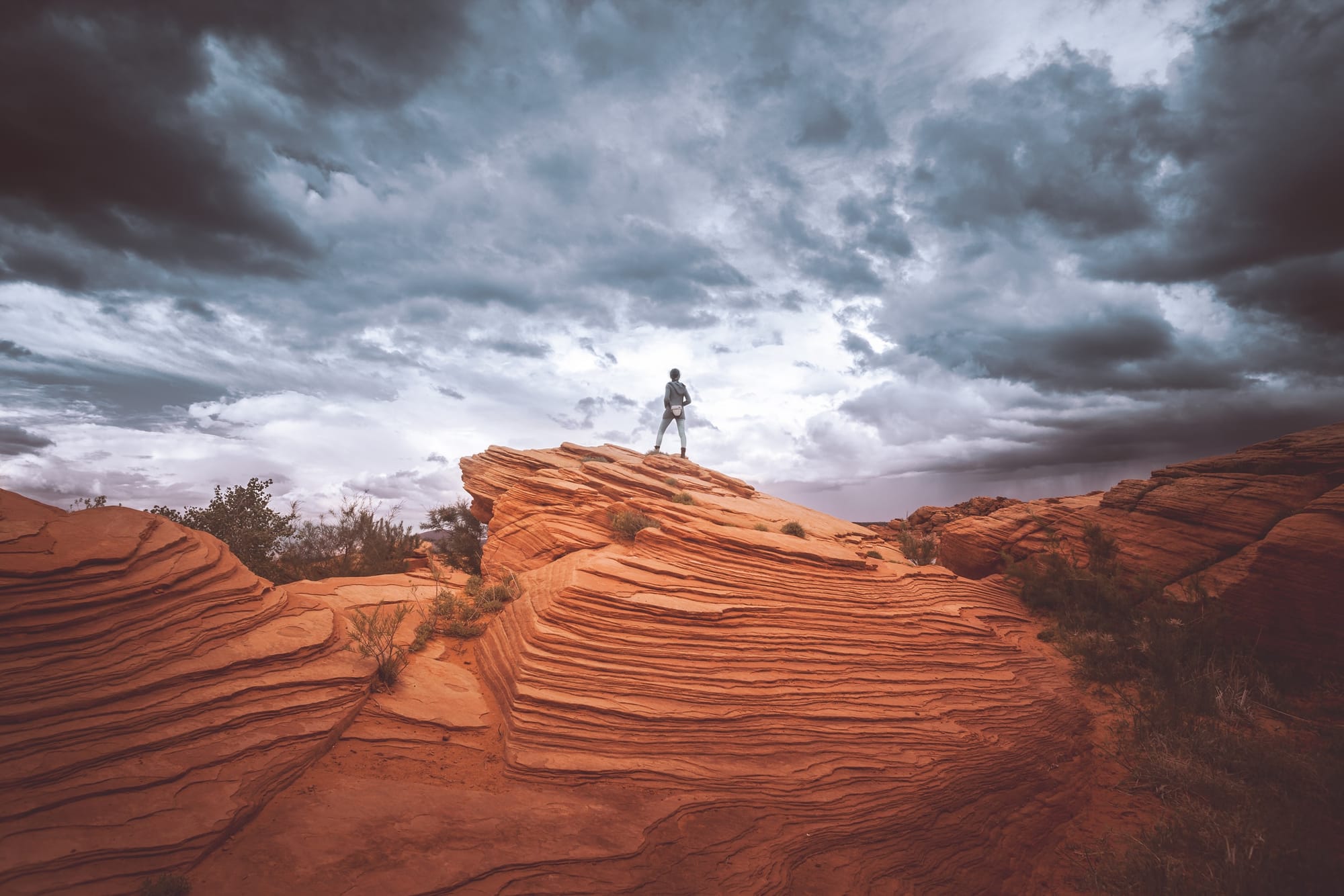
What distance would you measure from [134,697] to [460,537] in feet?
52.8

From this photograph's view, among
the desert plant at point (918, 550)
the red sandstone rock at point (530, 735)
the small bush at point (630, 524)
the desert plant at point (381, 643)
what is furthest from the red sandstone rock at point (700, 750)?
the desert plant at point (918, 550)

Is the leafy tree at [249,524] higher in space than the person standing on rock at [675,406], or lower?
lower

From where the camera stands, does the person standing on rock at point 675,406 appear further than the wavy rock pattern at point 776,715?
Yes

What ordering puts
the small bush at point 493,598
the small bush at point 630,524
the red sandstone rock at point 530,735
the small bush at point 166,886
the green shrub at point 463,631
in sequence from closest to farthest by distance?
the small bush at point 166,886 → the red sandstone rock at point 530,735 → the green shrub at point 463,631 → the small bush at point 493,598 → the small bush at point 630,524

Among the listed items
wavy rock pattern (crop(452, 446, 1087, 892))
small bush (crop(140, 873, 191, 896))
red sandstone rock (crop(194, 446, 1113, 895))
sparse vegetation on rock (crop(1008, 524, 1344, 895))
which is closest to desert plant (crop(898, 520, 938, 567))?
sparse vegetation on rock (crop(1008, 524, 1344, 895))

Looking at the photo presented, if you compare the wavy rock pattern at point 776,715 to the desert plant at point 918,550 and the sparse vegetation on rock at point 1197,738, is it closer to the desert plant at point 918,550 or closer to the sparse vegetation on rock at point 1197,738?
the sparse vegetation on rock at point 1197,738

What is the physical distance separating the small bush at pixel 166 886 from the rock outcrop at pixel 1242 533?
1691cm

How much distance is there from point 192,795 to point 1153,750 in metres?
12.9

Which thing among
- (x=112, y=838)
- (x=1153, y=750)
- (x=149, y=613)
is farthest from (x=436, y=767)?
(x=1153, y=750)

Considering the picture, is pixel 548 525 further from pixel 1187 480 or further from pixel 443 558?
pixel 1187 480

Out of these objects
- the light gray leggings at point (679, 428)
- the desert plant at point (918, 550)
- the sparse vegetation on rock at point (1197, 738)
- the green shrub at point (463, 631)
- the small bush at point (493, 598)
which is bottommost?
the sparse vegetation on rock at point (1197, 738)

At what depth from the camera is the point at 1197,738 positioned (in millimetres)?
8266

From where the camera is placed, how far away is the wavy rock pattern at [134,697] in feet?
14.0

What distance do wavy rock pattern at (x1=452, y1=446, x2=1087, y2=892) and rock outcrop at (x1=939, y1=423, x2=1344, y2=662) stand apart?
415 cm
